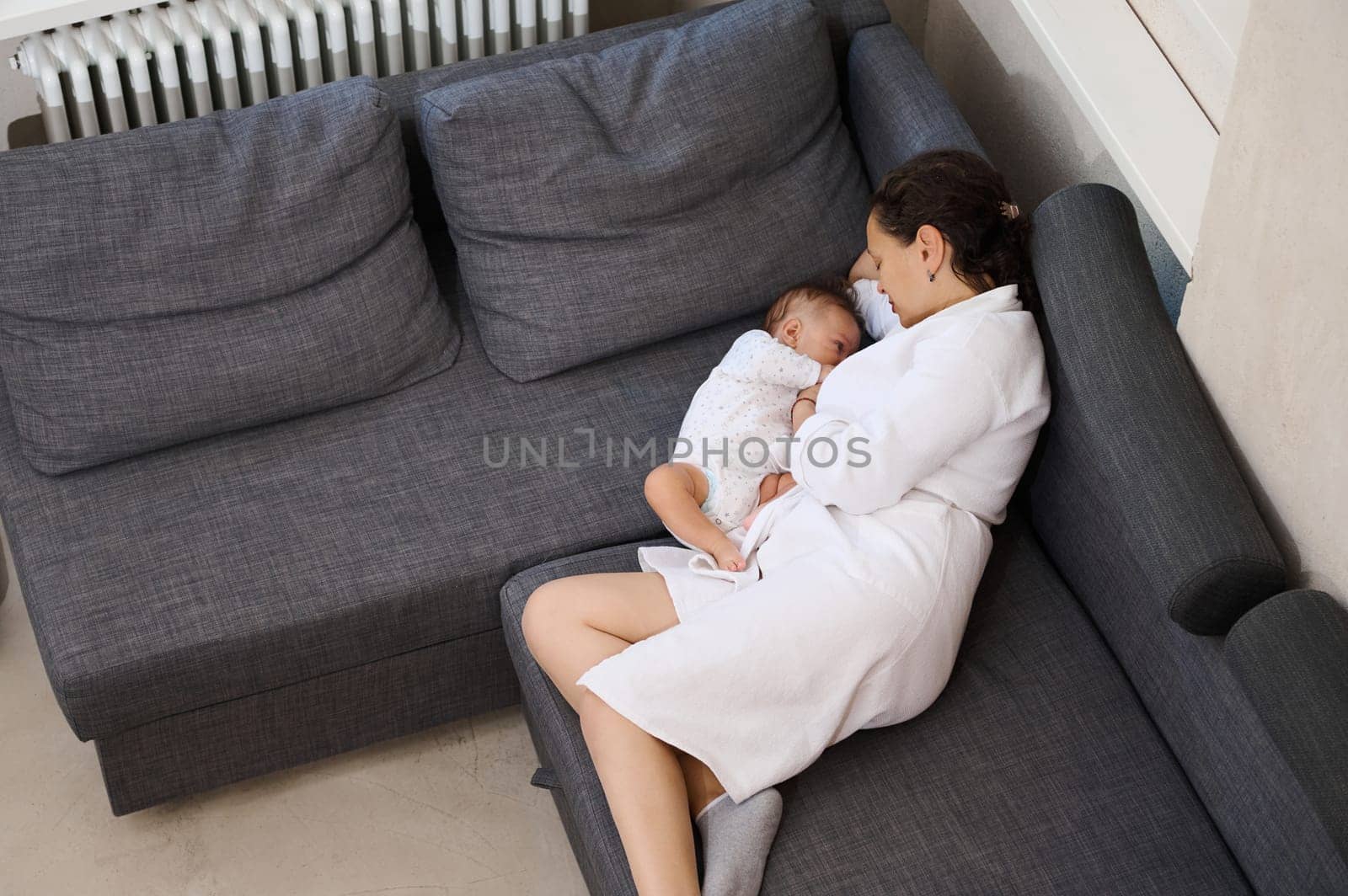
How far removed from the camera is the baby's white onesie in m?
2.16

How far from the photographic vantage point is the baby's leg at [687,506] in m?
2.10

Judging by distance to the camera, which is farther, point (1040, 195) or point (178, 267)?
point (1040, 195)

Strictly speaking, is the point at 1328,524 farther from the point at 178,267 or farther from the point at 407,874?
the point at 178,267

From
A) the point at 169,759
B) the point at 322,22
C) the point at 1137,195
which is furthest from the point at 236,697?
the point at 1137,195

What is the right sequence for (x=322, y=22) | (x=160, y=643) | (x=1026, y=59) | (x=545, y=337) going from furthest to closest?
(x=322, y=22) < (x=1026, y=59) < (x=545, y=337) < (x=160, y=643)

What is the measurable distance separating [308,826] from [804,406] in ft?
3.25

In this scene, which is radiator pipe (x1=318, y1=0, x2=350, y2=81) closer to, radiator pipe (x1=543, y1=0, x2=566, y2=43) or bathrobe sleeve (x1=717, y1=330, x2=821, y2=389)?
radiator pipe (x1=543, y1=0, x2=566, y2=43)

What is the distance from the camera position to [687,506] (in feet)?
7.00

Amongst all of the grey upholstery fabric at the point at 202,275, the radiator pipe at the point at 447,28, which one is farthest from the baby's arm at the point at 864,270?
the radiator pipe at the point at 447,28

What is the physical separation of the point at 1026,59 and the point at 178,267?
1.48m

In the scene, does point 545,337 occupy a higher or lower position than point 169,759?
higher

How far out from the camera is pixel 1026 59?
8.57 feet

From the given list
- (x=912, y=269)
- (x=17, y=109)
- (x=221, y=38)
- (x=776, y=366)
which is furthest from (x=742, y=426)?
(x=17, y=109)

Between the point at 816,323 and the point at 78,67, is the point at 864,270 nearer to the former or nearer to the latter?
the point at 816,323
